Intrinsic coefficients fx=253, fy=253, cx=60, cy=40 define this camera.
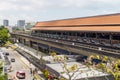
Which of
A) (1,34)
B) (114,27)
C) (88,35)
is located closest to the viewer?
(114,27)

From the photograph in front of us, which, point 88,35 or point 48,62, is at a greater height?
point 88,35

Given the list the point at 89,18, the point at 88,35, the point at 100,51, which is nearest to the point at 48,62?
the point at 100,51

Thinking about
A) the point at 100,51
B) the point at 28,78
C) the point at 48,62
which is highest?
the point at 100,51

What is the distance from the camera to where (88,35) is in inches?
2178

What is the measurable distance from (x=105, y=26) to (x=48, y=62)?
1265cm

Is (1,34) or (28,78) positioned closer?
(28,78)

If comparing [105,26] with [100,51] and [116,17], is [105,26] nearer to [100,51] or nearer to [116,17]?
[116,17]

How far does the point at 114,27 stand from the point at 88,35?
13853 millimetres

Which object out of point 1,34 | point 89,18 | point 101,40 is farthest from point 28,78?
point 1,34

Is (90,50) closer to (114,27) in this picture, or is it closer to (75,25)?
(114,27)

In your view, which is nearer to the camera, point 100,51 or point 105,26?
point 100,51

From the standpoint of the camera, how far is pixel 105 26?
150 feet

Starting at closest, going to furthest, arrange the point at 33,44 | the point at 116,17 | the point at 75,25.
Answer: the point at 116,17
the point at 75,25
the point at 33,44

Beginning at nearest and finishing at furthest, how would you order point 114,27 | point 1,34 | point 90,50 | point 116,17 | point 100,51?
point 100,51
point 90,50
point 114,27
point 116,17
point 1,34
